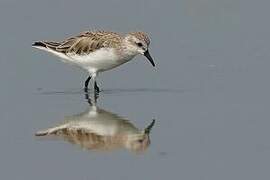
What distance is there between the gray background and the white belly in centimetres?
32

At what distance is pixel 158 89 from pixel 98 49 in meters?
1.03

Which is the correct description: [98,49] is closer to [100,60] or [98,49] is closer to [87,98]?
[100,60]

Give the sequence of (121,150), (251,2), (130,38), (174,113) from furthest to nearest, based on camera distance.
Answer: (251,2) < (130,38) < (174,113) < (121,150)

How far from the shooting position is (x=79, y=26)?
53.5 ft

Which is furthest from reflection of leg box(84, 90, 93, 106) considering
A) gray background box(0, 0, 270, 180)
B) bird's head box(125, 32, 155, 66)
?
bird's head box(125, 32, 155, 66)

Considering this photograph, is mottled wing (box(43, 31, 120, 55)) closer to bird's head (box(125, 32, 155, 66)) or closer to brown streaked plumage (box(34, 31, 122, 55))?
brown streaked plumage (box(34, 31, 122, 55))

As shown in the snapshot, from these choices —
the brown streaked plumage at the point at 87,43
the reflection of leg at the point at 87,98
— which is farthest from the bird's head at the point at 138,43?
the reflection of leg at the point at 87,98

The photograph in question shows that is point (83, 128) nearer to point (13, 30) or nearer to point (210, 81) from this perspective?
point (210, 81)

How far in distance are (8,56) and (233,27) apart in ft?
12.9

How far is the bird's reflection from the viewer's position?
10508 millimetres

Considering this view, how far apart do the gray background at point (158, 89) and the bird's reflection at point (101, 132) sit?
0.15 m

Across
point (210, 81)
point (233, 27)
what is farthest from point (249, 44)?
point (210, 81)

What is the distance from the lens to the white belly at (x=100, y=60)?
13.4 m

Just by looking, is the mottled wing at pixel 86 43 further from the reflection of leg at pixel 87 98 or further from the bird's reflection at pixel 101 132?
the bird's reflection at pixel 101 132
